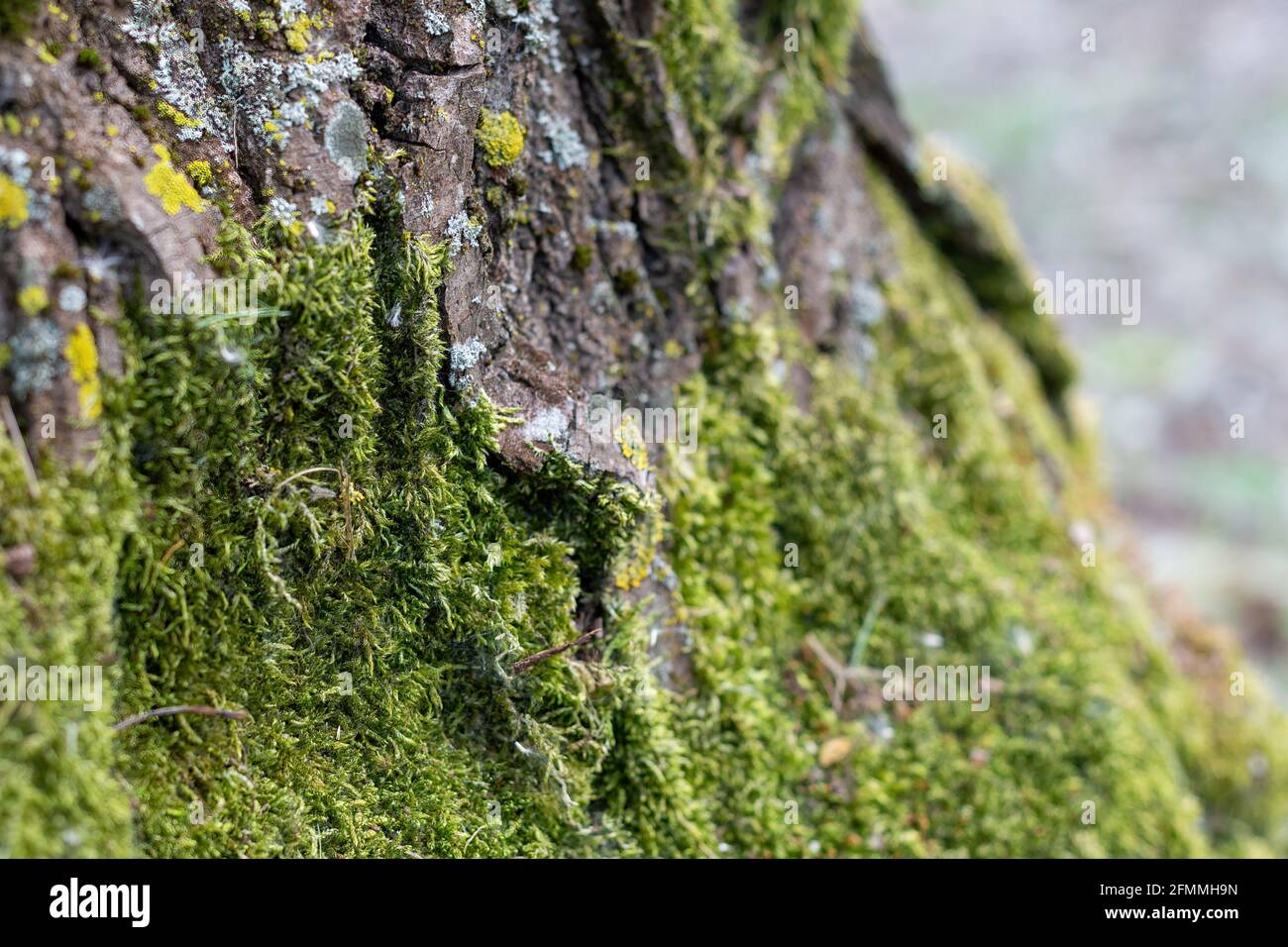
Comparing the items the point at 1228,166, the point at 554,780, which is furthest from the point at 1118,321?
the point at 554,780

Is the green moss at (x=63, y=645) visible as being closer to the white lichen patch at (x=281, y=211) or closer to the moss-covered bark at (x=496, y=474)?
the moss-covered bark at (x=496, y=474)

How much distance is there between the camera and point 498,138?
256 centimetres

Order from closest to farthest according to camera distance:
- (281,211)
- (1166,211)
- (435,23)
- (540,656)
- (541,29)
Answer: (281,211)
(435,23)
(540,656)
(541,29)
(1166,211)

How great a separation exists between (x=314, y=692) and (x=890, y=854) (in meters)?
2.15

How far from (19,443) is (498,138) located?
1483 mm

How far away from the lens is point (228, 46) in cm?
221

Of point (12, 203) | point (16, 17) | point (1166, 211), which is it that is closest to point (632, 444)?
point (12, 203)

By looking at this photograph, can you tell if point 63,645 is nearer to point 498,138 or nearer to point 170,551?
point 170,551

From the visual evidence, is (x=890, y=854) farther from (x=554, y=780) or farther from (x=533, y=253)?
(x=533, y=253)

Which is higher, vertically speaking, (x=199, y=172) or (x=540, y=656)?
(x=199, y=172)

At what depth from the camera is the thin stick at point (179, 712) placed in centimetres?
201

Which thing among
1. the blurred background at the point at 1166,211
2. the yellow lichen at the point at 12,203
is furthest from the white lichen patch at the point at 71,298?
the blurred background at the point at 1166,211
